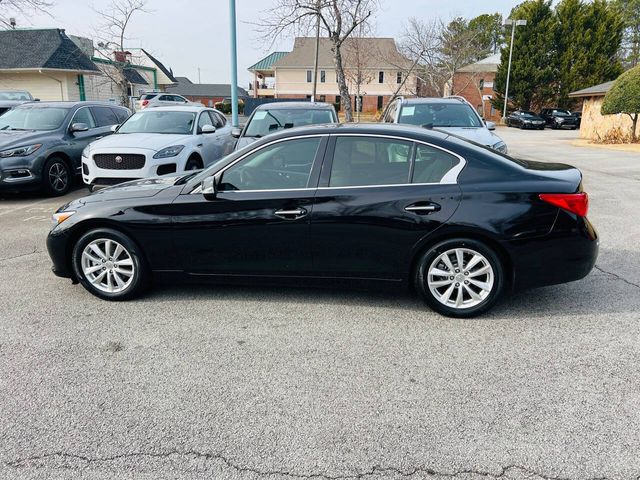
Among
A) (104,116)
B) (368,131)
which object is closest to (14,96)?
(104,116)

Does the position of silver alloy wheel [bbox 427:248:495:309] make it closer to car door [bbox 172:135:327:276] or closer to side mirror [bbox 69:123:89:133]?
car door [bbox 172:135:327:276]

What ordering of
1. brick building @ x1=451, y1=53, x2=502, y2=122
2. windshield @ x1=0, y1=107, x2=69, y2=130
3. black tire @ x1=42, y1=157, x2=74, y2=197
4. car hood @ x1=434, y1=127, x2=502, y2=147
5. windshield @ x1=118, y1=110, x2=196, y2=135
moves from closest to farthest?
car hood @ x1=434, y1=127, x2=502, y2=147 → black tire @ x1=42, y1=157, x2=74, y2=197 → windshield @ x1=118, y1=110, x2=196, y2=135 → windshield @ x1=0, y1=107, x2=69, y2=130 → brick building @ x1=451, y1=53, x2=502, y2=122

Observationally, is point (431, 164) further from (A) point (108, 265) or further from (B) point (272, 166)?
(A) point (108, 265)

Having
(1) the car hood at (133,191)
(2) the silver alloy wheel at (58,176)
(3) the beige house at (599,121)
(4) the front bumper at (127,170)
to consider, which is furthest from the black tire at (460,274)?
(3) the beige house at (599,121)

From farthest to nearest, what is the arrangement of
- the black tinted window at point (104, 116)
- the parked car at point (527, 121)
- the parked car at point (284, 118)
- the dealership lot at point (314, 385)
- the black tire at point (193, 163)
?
the parked car at point (527, 121), the black tinted window at point (104, 116), the parked car at point (284, 118), the black tire at point (193, 163), the dealership lot at point (314, 385)

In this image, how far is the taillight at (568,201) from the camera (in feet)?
13.8

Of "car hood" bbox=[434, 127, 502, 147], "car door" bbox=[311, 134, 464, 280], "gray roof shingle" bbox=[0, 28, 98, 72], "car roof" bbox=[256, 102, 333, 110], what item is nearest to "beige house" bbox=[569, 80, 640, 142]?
"car hood" bbox=[434, 127, 502, 147]

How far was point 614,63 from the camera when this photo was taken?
151 feet

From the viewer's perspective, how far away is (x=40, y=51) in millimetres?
31781

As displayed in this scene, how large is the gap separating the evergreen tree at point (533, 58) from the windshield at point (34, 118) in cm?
4469

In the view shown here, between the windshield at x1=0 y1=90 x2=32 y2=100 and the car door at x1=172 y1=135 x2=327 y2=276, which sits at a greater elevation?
the windshield at x1=0 y1=90 x2=32 y2=100

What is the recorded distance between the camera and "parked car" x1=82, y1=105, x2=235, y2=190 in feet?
28.8

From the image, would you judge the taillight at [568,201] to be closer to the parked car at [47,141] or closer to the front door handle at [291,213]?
the front door handle at [291,213]

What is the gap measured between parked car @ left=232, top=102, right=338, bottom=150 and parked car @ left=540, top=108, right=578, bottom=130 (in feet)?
118
